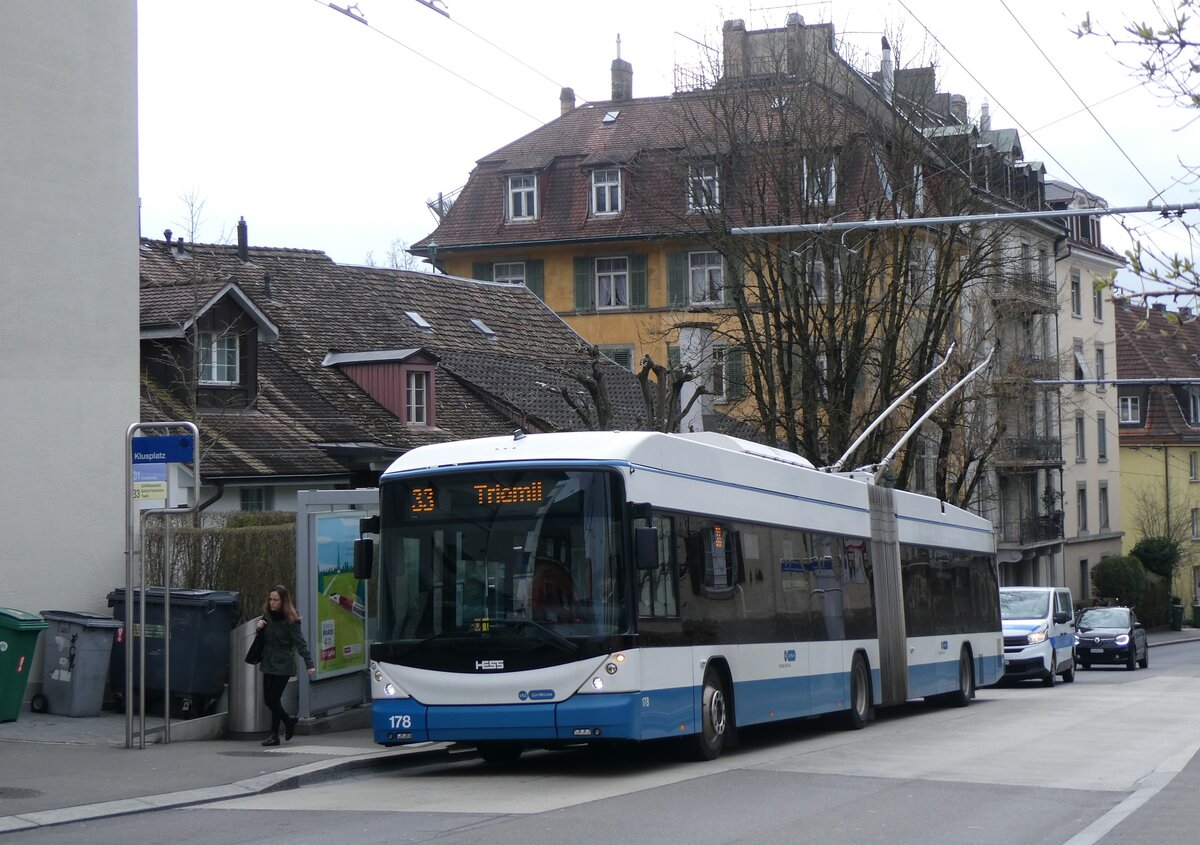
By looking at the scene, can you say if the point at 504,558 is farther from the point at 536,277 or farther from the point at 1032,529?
the point at 1032,529

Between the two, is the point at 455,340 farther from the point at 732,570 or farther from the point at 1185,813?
the point at 1185,813

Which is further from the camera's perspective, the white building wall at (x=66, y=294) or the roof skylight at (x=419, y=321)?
the roof skylight at (x=419, y=321)

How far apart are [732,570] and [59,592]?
7989mm

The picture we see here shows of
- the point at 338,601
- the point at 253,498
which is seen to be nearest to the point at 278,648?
the point at 338,601

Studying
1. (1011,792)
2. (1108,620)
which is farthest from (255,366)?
(1108,620)

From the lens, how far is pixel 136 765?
14156 millimetres

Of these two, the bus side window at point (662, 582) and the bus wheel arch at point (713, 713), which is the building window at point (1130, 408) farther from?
the bus side window at point (662, 582)

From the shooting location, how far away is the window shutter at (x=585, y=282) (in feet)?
180

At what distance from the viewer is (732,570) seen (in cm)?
1589

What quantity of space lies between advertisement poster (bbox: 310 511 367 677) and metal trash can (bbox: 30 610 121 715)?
2.36 metres

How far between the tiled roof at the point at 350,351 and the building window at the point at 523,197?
826 centimetres

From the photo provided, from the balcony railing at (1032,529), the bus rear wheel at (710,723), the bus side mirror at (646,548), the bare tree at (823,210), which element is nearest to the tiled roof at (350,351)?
the bare tree at (823,210)

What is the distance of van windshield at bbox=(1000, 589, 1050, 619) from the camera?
34.4 meters

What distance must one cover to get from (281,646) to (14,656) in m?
2.98
